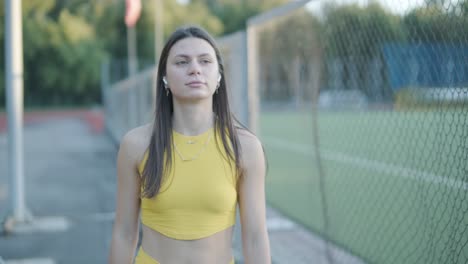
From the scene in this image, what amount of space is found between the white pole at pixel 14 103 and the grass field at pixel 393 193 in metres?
3.26

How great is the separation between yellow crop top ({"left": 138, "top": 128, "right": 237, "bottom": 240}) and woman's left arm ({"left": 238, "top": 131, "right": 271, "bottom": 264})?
72mm

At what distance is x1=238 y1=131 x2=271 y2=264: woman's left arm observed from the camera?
2447 millimetres

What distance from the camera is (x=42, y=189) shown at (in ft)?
35.4

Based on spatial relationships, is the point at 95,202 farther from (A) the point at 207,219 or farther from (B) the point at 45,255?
(A) the point at 207,219

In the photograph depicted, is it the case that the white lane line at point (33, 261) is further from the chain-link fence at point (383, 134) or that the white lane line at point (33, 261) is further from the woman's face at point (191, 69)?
the woman's face at point (191, 69)

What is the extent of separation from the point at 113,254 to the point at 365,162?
10.4m

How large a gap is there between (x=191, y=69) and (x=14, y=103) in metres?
5.66

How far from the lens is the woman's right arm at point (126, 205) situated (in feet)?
8.09

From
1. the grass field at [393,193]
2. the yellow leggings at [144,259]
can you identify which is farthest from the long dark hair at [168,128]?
the grass field at [393,193]

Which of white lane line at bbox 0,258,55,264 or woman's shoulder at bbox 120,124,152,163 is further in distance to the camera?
white lane line at bbox 0,258,55,264

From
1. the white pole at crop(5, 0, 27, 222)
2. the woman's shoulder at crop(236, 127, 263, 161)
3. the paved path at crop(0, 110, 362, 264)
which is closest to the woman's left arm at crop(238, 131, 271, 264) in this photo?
the woman's shoulder at crop(236, 127, 263, 161)

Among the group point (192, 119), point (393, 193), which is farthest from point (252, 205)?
point (393, 193)

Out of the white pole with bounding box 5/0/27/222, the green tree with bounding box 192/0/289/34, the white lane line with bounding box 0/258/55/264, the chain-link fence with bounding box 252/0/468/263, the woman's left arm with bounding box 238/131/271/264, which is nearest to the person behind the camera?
the woman's left arm with bounding box 238/131/271/264

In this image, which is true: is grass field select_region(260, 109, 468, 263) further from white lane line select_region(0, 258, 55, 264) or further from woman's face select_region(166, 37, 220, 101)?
white lane line select_region(0, 258, 55, 264)
